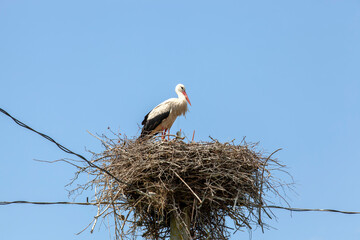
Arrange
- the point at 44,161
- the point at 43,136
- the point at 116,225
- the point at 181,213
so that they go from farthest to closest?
1. the point at 181,213
2. the point at 116,225
3. the point at 44,161
4. the point at 43,136

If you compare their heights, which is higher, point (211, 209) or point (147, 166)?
point (147, 166)

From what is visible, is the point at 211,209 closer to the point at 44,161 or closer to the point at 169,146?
the point at 169,146

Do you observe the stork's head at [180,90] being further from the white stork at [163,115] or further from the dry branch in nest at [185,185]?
the dry branch in nest at [185,185]

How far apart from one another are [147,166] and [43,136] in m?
1.99

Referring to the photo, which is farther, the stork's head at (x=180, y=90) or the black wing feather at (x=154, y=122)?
the stork's head at (x=180, y=90)

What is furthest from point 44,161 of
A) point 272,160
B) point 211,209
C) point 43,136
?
point 272,160

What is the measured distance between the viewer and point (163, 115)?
405 inches

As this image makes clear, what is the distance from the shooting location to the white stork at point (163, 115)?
33.7 feet

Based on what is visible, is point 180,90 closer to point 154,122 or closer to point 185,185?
point 154,122

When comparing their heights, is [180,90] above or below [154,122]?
above

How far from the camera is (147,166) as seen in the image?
21.8 ft

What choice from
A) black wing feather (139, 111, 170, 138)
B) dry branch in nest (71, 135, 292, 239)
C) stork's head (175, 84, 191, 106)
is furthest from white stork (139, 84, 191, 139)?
dry branch in nest (71, 135, 292, 239)

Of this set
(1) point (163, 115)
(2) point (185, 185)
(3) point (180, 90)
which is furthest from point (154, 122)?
(2) point (185, 185)

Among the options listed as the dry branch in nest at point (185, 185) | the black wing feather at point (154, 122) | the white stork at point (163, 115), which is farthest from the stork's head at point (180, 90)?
the dry branch in nest at point (185, 185)
